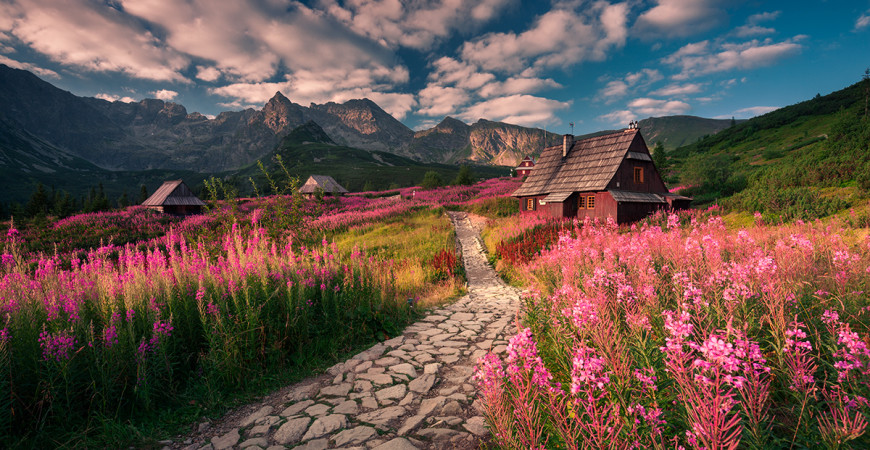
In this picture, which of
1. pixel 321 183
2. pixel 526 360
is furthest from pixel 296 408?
pixel 321 183

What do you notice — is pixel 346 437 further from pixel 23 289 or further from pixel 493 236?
pixel 493 236

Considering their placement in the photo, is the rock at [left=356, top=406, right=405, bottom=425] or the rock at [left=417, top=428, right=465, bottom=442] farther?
the rock at [left=356, top=406, right=405, bottom=425]

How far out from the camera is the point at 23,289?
14.4 ft

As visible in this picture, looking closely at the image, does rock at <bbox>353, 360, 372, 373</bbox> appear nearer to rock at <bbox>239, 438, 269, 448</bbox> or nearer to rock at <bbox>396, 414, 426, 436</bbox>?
rock at <bbox>396, 414, 426, 436</bbox>

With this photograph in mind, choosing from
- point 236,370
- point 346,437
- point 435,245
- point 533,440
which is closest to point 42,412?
point 236,370

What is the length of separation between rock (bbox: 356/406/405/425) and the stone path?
0.01 metres

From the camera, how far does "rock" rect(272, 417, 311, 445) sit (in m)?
3.41

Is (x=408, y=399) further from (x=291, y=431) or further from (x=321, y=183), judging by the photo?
(x=321, y=183)

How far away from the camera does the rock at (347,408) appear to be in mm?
3898

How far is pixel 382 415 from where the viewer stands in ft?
12.5

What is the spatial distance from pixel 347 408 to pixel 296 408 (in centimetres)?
61

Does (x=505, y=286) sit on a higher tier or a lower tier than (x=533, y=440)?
lower

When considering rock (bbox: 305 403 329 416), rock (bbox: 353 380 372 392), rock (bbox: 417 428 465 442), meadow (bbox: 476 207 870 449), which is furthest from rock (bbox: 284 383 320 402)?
meadow (bbox: 476 207 870 449)

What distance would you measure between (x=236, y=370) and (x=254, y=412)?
745 mm
